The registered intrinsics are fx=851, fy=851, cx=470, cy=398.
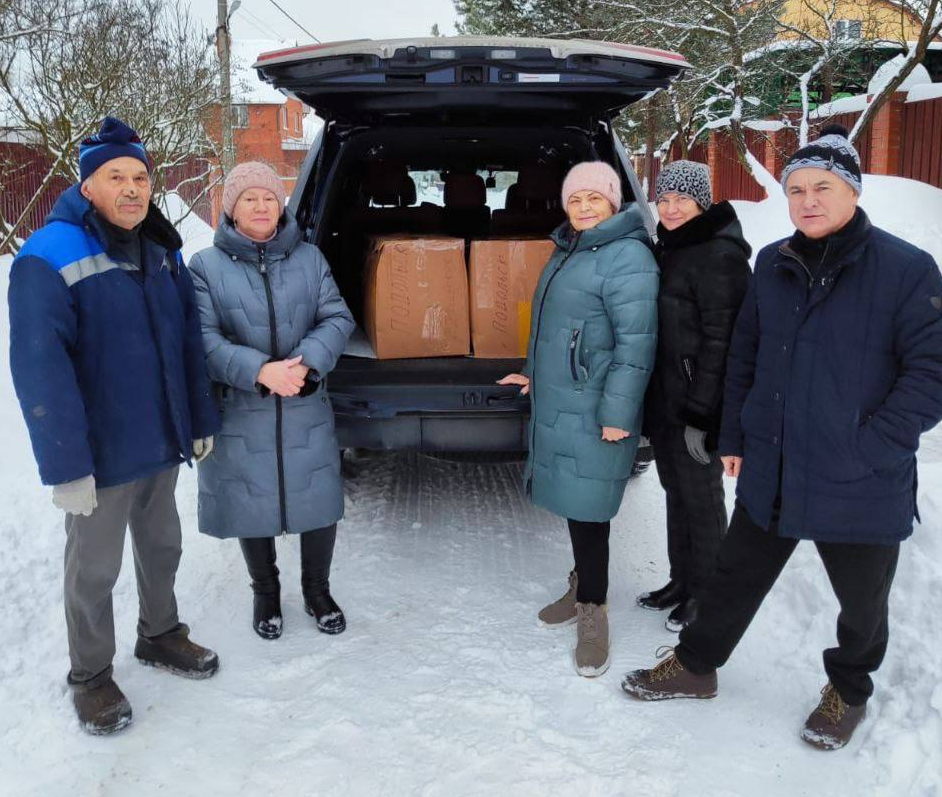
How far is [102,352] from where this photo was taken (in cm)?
238

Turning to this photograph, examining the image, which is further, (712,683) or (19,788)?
(712,683)

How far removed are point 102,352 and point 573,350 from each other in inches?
56.1

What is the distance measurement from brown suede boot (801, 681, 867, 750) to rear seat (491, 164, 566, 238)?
2.89 meters

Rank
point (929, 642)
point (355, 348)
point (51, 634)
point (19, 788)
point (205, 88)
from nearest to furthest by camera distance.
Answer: point (19, 788) → point (929, 642) → point (51, 634) → point (355, 348) → point (205, 88)

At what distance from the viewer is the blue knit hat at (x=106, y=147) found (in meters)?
2.36

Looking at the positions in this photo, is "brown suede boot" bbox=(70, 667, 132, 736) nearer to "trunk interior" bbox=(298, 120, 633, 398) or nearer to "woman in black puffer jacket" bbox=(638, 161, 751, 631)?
"trunk interior" bbox=(298, 120, 633, 398)

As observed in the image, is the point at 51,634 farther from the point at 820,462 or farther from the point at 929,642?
the point at 929,642

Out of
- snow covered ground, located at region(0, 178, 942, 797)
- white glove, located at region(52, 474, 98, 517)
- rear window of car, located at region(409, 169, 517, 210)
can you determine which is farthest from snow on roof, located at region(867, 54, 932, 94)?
white glove, located at region(52, 474, 98, 517)

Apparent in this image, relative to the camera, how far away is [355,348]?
3.92 meters

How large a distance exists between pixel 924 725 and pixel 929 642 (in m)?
0.33

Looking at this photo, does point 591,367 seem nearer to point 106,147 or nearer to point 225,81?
point 106,147

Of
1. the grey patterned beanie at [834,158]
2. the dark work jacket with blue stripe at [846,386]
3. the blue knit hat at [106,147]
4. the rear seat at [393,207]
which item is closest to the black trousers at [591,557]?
the dark work jacket with blue stripe at [846,386]

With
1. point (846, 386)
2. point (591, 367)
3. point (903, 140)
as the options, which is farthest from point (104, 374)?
point (903, 140)

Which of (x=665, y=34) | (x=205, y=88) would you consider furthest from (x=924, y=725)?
(x=665, y=34)
